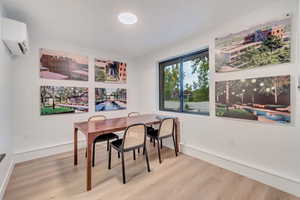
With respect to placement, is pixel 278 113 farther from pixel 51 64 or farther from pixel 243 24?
pixel 51 64

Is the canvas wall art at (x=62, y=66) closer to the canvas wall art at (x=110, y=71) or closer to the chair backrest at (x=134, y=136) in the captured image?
the canvas wall art at (x=110, y=71)

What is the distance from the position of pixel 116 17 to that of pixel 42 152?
2937mm

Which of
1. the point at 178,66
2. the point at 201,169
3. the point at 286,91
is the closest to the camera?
the point at 286,91

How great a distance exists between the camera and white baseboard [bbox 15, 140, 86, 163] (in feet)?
8.41

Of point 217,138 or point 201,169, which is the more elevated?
point 217,138

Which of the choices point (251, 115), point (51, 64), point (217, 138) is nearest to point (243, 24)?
point (251, 115)

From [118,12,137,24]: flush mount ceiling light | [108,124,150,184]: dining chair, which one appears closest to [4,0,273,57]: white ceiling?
[118,12,137,24]: flush mount ceiling light

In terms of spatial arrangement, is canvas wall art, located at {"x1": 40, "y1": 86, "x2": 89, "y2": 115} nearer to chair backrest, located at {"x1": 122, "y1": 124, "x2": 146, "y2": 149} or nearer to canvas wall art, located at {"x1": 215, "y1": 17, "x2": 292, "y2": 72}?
chair backrest, located at {"x1": 122, "y1": 124, "x2": 146, "y2": 149}

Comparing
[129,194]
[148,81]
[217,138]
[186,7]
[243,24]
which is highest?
[186,7]

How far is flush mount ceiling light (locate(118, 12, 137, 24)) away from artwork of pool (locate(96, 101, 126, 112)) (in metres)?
2.07

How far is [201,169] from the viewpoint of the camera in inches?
91.0

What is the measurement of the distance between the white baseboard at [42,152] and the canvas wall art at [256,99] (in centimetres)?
321

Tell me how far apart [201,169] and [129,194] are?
1265 mm

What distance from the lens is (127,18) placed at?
85.1 inches
